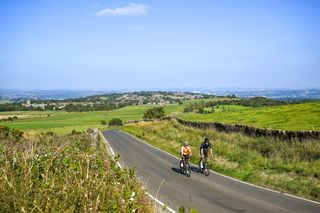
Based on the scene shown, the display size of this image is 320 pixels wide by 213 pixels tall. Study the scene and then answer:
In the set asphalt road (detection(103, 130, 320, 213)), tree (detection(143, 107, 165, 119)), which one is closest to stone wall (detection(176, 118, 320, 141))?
asphalt road (detection(103, 130, 320, 213))

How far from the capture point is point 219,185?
17.3m

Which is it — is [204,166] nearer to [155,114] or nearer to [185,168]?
[185,168]

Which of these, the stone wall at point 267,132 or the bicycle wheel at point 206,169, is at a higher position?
the stone wall at point 267,132

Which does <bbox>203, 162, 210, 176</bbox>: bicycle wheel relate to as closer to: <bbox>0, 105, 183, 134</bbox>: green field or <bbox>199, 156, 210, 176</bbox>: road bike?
<bbox>199, 156, 210, 176</bbox>: road bike

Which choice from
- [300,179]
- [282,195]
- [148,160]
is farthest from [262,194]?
[148,160]

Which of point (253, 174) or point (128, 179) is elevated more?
point (128, 179)

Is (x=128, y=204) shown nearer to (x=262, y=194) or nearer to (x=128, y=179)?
(x=128, y=179)

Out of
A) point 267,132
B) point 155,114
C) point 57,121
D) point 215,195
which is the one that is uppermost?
point 267,132

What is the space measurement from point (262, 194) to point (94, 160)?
9.07m

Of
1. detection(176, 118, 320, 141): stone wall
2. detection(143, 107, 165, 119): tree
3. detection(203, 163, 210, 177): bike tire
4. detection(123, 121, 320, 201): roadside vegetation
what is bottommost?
detection(143, 107, 165, 119): tree

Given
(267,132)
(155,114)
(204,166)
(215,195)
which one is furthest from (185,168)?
(155,114)

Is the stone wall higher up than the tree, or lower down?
higher up

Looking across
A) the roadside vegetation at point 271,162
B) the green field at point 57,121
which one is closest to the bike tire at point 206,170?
the roadside vegetation at point 271,162

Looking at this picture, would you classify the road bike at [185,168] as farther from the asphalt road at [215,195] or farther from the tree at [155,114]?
the tree at [155,114]
